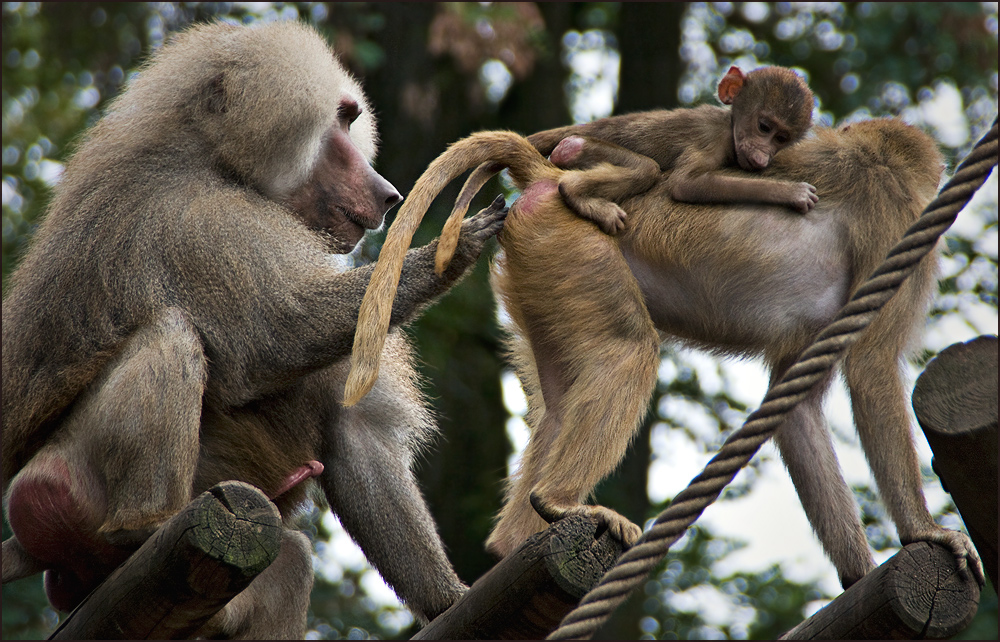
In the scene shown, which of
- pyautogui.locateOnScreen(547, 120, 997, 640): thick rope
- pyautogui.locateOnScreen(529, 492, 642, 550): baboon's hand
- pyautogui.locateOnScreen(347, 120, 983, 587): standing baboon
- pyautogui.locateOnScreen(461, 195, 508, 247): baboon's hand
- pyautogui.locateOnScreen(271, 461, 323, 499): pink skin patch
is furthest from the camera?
pyautogui.locateOnScreen(271, 461, 323, 499): pink skin patch

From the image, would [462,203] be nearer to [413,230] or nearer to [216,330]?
[413,230]

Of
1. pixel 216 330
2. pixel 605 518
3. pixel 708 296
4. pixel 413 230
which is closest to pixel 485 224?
pixel 413 230

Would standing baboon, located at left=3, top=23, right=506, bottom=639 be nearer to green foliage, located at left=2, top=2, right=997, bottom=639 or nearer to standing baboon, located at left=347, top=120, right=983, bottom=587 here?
standing baboon, located at left=347, top=120, right=983, bottom=587

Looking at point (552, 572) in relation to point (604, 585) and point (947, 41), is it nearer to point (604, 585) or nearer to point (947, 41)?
point (604, 585)

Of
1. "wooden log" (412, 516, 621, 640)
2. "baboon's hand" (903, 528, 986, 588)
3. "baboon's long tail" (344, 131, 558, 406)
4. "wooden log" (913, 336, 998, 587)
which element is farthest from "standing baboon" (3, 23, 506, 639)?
"baboon's hand" (903, 528, 986, 588)

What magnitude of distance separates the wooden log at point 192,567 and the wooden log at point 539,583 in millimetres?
506

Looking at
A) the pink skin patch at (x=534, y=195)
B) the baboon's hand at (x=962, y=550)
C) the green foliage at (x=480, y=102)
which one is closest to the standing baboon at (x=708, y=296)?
the pink skin patch at (x=534, y=195)

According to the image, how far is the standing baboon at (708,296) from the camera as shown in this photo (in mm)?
2662

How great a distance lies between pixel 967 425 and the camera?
2.06 metres

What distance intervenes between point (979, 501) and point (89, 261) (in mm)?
2392

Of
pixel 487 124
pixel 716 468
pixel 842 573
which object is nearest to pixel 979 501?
pixel 716 468

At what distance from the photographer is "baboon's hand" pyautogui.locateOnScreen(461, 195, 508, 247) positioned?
2.81 m

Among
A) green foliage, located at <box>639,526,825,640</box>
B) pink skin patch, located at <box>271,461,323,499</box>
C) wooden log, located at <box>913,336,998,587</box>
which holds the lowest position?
green foliage, located at <box>639,526,825,640</box>

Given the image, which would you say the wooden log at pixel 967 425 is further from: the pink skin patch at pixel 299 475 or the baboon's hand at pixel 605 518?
the pink skin patch at pixel 299 475
